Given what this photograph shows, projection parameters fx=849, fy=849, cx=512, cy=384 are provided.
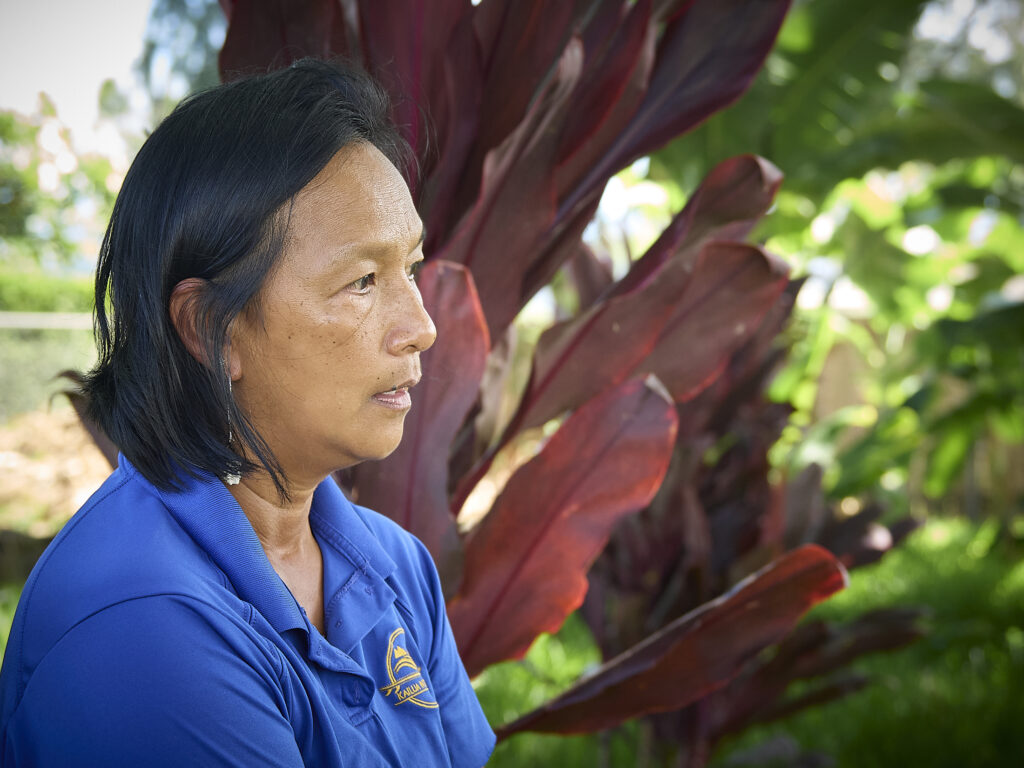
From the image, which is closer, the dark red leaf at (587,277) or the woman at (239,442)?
the woman at (239,442)

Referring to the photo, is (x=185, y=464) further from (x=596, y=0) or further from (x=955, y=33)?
(x=955, y=33)

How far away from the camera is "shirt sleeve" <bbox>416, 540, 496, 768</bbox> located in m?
0.90

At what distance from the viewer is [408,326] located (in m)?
0.76

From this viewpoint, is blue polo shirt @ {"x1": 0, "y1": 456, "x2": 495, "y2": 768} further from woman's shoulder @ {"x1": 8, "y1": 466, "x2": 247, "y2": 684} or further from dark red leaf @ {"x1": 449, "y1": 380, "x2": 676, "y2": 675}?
dark red leaf @ {"x1": 449, "y1": 380, "x2": 676, "y2": 675}

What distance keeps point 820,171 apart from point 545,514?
2655 millimetres

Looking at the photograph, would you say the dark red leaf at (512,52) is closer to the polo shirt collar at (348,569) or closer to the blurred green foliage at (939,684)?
the polo shirt collar at (348,569)

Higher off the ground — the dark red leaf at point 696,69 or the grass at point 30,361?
the dark red leaf at point 696,69

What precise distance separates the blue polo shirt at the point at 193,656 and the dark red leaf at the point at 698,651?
1.09 feet

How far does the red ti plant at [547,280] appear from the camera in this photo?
3.44ft

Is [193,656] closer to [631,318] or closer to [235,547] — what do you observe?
[235,547]

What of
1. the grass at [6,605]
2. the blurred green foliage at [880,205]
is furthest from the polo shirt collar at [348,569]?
the grass at [6,605]

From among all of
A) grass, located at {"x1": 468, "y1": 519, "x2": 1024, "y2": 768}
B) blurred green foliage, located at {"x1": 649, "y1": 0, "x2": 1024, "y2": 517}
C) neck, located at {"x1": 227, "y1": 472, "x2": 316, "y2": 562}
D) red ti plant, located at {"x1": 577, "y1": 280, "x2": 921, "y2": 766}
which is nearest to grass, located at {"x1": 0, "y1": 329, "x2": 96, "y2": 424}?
grass, located at {"x1": 468, "y1": 519, "x2": 1024, "y2": 768}

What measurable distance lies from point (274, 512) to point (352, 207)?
0.95 ft

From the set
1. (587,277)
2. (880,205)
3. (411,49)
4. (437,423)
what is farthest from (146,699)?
(880,205)
